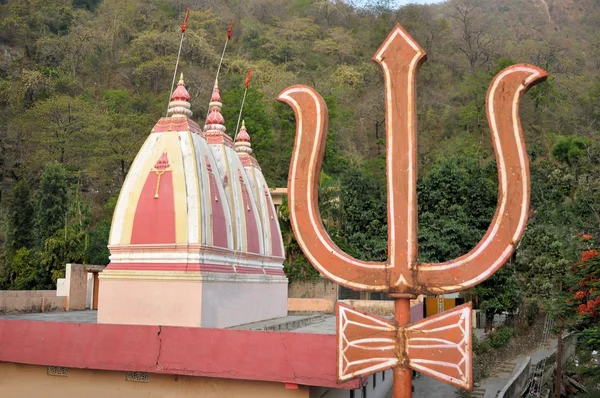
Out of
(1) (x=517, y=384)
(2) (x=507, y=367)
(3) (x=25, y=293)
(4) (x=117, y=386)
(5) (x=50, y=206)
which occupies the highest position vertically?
(5) (x=50, y=206)

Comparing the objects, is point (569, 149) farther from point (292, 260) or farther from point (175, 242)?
point (175, 242)

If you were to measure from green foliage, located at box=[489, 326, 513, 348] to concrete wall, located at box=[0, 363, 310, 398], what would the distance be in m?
14.7

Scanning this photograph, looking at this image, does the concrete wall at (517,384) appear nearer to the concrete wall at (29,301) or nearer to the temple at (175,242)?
the temple at (175,242)

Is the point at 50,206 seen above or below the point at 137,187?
above

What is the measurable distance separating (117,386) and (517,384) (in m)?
11.8

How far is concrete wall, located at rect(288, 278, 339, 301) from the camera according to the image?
26891mm

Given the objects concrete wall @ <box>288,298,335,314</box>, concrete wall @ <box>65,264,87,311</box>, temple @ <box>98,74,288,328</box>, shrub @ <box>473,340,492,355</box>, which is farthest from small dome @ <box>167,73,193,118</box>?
→ shrub @ <box>473,340,492,355</box>

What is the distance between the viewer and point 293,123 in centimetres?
4047

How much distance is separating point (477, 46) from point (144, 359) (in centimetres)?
4796

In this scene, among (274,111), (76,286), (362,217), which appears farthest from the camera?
(274,111)

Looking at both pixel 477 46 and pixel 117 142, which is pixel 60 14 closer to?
pixel 117 142

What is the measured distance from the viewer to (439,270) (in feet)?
14.3

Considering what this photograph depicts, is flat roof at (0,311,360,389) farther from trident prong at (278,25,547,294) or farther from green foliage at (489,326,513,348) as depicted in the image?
green foliage at (489,326,513,348)

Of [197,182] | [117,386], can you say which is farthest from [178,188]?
[117,386]
